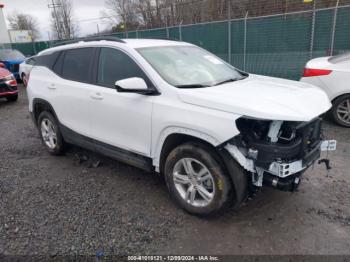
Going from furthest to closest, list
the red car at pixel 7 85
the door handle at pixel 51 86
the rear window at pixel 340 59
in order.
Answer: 1. the red car at pixel 7 85
2. the rear window at pixel 340 59
3. the door handle at pixel 51 86

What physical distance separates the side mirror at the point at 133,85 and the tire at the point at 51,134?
7.05 ft

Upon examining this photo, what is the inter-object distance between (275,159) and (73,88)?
295 cm

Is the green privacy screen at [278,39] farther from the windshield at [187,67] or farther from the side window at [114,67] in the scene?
the side window at [114,67]

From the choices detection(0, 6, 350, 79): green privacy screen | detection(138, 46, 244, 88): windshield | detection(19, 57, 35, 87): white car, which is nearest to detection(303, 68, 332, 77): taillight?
detection(138, 46, 244, 88): windshield

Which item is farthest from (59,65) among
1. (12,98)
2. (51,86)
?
(12,98)

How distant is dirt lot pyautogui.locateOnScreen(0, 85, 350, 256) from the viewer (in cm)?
291

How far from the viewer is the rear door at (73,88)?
421 cm

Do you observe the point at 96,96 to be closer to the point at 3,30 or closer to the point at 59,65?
the point at 59,65

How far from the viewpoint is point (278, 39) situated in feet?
→ 35.2

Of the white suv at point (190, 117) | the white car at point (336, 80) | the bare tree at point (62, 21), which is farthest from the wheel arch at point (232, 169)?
the bare tree at point (62, 21)

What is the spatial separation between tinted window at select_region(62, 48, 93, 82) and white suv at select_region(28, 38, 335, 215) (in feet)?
0.05

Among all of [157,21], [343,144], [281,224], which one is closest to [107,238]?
[281,224]

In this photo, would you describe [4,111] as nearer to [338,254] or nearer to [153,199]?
[153,199]

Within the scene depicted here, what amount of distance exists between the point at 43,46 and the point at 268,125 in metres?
25.4
